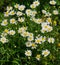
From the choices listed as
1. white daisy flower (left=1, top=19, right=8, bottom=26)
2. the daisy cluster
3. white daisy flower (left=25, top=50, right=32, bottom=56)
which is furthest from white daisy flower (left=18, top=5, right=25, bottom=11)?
white daisy flower (left=25, top=50, right=32, bottom=56)

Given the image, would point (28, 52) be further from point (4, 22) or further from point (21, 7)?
point (21, 7)

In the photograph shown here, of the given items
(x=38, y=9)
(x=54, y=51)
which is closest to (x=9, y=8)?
(x=38, y=9)

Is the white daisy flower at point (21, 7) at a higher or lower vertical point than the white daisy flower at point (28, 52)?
higher

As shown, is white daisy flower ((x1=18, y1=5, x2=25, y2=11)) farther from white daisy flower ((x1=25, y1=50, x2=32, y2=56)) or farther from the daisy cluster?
white daisy flower ((x1=25, y1=50, x2=32, y2=56))

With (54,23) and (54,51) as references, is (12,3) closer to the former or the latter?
(54,23)

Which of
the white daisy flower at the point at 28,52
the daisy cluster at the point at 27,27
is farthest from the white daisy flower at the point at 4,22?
the white daisy flower at the point at 28,52

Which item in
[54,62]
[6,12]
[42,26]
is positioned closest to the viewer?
[54,62]

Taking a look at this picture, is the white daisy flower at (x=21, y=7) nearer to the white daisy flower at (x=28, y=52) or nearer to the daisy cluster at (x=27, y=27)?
the daisy cluster at (x=27, y=27)

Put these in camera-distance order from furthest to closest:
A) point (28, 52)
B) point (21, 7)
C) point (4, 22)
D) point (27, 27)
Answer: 1. point (21, 7)
2. point (4, 22)
3. point (27, 27)
4. point (28, 52)

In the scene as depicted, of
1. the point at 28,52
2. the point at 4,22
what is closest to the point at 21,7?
the point at 4,22
